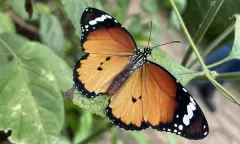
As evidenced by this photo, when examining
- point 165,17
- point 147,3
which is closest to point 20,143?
point 147,3

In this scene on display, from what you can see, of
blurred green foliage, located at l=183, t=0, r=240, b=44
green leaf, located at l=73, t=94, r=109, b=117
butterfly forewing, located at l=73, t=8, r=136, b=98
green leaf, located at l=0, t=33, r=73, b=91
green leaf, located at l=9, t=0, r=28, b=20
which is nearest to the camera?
green leaf, located at l=73, t=94, r=109, b=117

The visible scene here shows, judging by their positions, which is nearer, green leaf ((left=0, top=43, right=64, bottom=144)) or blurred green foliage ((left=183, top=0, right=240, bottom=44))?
green leaf ((left=0, top=43, right=64, bottom=144))

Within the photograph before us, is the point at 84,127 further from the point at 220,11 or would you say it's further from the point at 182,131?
the point at 182,131

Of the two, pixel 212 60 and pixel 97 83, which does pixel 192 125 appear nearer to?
pixel 97 83

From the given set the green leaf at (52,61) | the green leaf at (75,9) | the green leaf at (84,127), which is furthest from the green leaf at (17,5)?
the green leaf at (84,127)

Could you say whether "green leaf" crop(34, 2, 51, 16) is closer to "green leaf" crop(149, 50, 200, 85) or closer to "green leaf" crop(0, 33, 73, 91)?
"green leaf" crop(0, 33, 73, 91)

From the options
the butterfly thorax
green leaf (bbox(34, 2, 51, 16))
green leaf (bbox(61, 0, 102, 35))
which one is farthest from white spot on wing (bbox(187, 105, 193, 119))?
green leaf (bbox(34, 2, 51, 16))

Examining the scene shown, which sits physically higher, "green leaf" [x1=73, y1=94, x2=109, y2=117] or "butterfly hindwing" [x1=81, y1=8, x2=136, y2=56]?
"butterfly hindwing" [x1=81, y1=8, x2=136, y2=56]

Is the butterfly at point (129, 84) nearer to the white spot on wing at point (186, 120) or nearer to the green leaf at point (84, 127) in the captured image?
the white spot on wing at point (186, 120)
